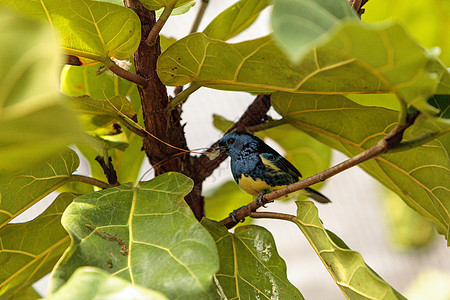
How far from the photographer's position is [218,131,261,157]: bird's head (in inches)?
31.0

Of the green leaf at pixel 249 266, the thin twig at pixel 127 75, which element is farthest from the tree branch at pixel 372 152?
the thin twig at pixel 127 75

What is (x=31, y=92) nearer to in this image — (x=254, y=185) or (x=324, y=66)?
(x=324, y=66)

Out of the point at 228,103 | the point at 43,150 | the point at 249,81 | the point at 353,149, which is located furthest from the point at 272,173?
the point at 228,103

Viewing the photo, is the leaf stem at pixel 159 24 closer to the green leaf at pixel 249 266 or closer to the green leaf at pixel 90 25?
the green leaf at pixel 90 25

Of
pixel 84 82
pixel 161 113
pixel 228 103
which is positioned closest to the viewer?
pixel 161 113

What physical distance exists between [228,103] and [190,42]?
4.12ft

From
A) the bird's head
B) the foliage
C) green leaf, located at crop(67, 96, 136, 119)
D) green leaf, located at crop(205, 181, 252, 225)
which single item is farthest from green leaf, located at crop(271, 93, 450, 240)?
green leaf, located at crop(205, 181, 252, 225)

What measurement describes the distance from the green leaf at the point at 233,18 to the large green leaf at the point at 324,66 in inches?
7.0

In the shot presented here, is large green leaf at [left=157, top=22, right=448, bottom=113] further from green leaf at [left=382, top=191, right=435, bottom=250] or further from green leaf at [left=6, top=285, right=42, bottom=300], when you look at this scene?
green leaf at [left=382, top=191, right=435, bottom=250]

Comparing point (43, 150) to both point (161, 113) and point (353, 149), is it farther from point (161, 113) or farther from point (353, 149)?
point (353, 149)

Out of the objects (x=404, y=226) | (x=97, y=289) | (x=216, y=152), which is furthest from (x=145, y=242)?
(x=404, y=226)

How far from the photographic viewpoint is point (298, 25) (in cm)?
30

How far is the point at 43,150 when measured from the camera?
1.00 feet

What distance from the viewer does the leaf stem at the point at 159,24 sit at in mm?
540
